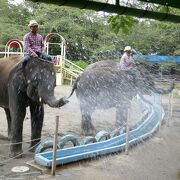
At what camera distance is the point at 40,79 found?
6.49 metres

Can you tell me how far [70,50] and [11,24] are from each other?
4421 mm

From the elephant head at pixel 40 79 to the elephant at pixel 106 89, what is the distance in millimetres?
2425

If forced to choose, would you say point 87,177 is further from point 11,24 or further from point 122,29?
point 11,24

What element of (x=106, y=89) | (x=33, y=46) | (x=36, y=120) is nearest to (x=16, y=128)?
(x=36, y=120)

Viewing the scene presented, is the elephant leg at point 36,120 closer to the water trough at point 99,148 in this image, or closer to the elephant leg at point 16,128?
the elephant leg at point 16,128

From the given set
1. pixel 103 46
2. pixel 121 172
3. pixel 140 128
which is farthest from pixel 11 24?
pixel 121 172

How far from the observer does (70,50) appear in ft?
90.4

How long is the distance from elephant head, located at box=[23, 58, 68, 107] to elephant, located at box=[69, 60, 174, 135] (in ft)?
7.96

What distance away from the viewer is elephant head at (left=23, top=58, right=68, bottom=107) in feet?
21.1

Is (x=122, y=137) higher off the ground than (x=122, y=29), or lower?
lower

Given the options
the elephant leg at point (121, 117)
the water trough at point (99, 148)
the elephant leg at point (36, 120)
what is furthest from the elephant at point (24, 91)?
the elephant leg at point (121, 117)

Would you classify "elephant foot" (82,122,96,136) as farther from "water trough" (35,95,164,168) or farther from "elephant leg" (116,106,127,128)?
"water trough" (35,95,164,168)

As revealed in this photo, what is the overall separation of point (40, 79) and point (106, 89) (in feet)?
9.76

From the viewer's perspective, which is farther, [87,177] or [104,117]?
[104,117]
